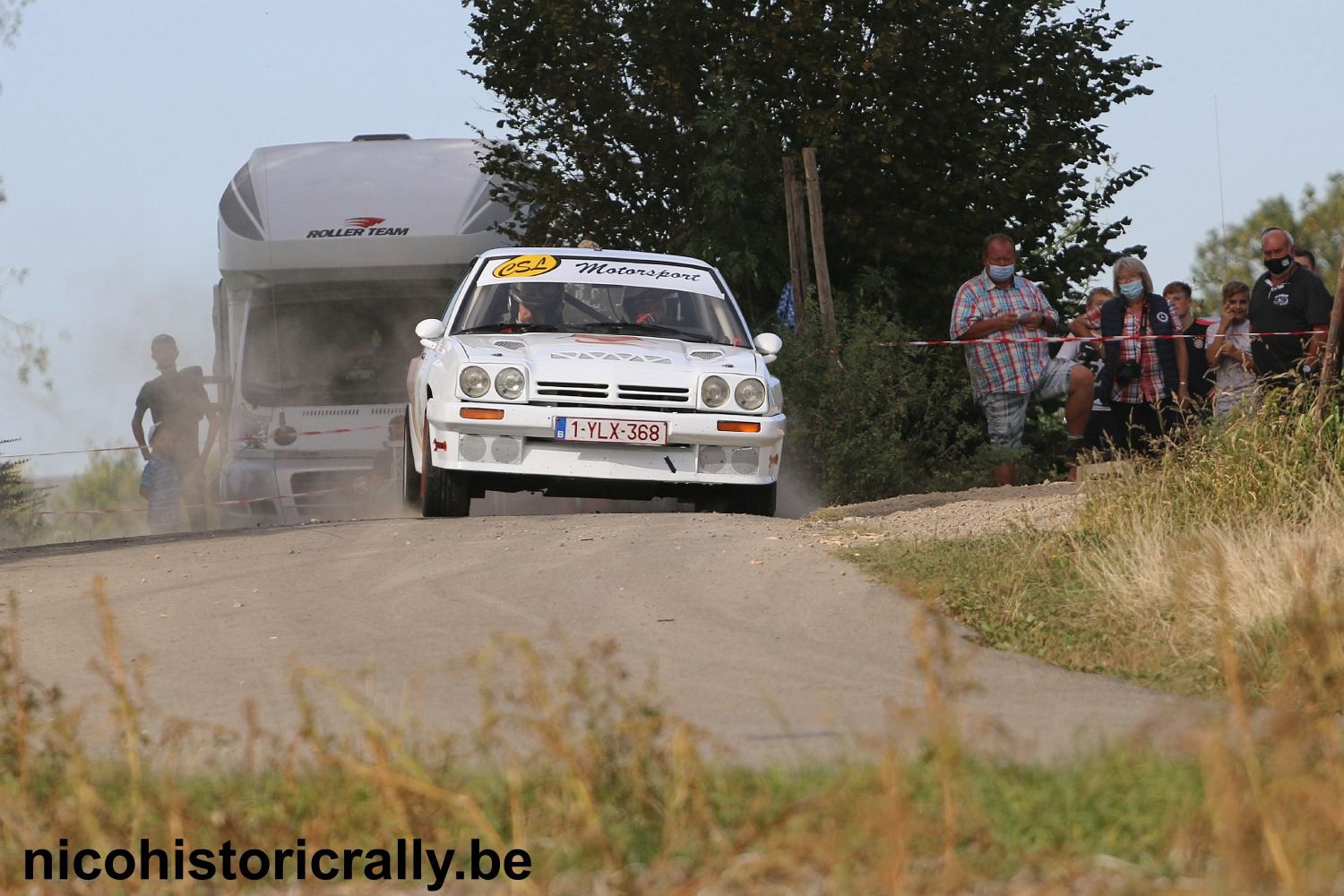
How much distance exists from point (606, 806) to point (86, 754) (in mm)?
1773

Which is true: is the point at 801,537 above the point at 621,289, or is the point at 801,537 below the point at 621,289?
below

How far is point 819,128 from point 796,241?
52.3 inches

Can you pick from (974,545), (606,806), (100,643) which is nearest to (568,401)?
(974,545)

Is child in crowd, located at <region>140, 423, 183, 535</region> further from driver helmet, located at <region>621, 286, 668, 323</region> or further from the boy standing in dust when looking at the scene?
driver helmet, located at <region>621, 286, 668, 323</region>

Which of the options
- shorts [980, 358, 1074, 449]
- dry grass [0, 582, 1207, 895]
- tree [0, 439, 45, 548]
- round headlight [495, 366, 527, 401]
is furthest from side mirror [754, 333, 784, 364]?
tree [0, 439, 45, 548]

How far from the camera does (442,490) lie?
12078 millimetres

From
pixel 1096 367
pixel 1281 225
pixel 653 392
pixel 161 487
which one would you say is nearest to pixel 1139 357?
pixel 1096 367

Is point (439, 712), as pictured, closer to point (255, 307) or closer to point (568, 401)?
point (568, 401)

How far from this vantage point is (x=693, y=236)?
19250 mm

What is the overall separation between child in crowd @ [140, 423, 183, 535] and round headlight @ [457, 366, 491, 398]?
7310 millimetres

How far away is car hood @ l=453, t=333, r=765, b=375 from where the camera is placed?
38.4 ft

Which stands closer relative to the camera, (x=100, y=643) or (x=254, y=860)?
(x=254, y=860)

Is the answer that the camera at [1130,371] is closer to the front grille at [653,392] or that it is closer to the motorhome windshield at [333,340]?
the front grille at [653,392]

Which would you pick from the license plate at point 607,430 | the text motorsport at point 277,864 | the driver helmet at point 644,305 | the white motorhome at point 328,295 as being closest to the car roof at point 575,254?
the driver helmet at point 644,305
